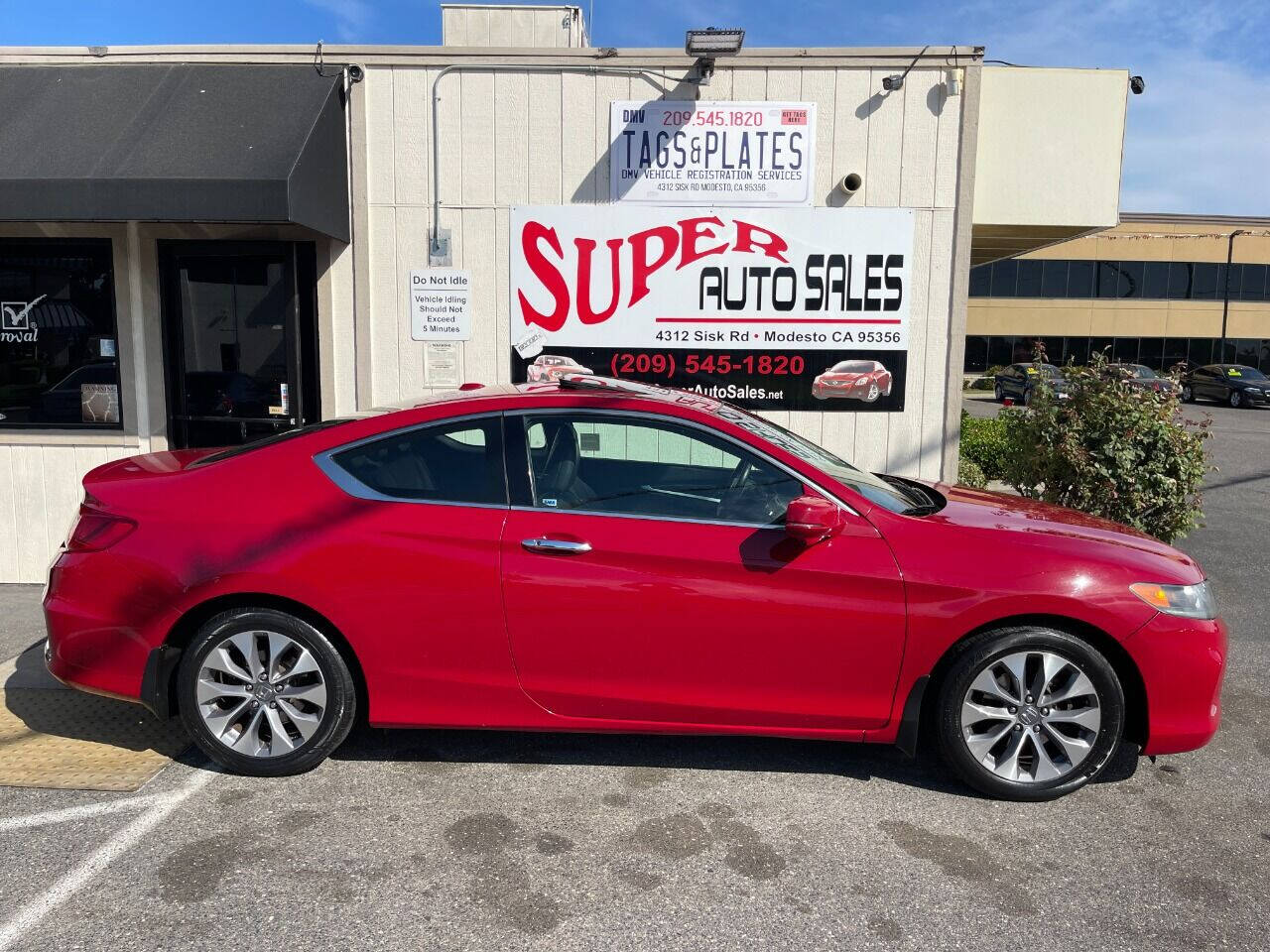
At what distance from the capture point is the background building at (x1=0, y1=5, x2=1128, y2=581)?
21.8 feet

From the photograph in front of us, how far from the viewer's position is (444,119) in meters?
6.75

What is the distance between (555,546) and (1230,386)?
116 ft

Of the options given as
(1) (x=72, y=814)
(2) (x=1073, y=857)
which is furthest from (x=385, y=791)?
(2) (x=1073, y=857)

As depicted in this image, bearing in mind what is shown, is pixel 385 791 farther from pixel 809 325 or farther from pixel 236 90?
pixel 236 90

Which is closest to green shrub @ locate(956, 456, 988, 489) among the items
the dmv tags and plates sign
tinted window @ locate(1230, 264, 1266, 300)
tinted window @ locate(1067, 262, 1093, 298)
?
the dmv tags and plates sign

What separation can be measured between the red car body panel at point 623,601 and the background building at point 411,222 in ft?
10.9

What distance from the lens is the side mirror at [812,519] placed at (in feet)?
11.2

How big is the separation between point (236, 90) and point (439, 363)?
7.61ft

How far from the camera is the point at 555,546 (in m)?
3.54

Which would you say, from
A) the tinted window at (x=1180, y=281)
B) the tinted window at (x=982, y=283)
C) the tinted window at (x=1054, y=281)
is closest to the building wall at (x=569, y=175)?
the tinted window at (x=982, y=283)

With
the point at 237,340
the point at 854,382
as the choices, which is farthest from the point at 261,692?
the point at 854,382

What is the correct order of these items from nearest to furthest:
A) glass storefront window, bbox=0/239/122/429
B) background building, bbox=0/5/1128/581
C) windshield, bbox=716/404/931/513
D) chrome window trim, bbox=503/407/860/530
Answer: chrome window trim, bbox=503/407/860/530
windshield, bbox=716/404/931/513
background building, bbox=0/5/1128/581
glass storefront window, bbox=0/239/122/429

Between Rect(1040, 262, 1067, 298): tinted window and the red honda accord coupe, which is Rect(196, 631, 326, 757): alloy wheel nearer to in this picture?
the red honda accord coupe

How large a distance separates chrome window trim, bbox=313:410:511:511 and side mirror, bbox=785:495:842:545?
1.10m
